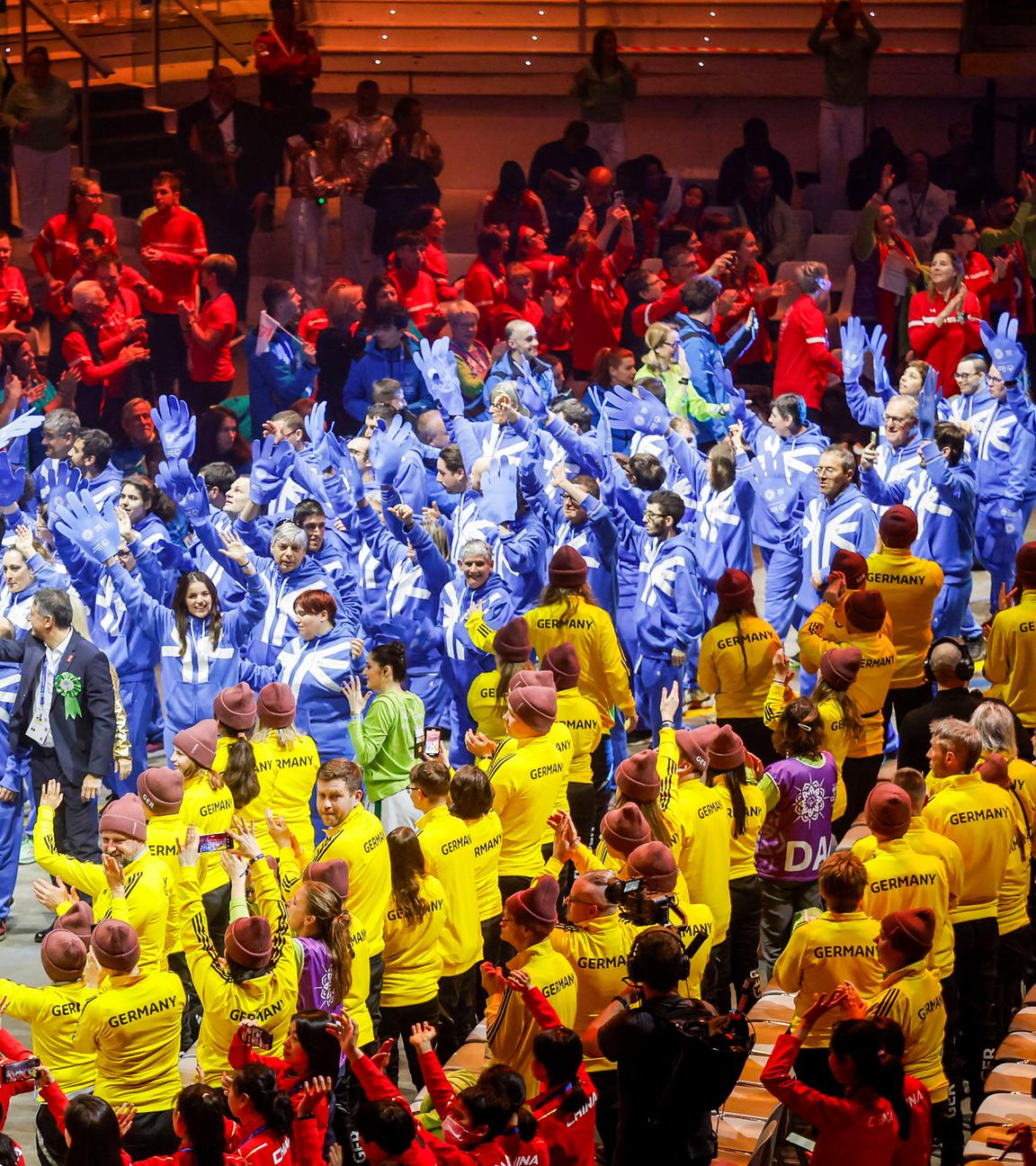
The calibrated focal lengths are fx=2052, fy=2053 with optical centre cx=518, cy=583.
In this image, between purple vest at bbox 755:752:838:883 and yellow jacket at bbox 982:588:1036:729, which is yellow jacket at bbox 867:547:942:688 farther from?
purple vest at bbox 755:752:838:883

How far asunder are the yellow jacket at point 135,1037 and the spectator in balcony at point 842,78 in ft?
45.7

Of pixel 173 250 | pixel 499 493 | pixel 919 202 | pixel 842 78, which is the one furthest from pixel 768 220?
pixel 499 493

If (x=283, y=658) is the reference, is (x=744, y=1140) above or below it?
below

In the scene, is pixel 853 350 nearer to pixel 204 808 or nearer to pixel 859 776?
pixel 859 776

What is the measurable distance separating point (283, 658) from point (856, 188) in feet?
34.6

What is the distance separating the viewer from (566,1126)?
6070 mm

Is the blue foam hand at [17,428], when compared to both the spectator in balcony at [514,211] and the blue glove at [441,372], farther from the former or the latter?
the spectator in balcony at [514,211]

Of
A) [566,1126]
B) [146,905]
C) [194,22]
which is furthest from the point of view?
[194,22]

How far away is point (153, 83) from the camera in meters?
19.2

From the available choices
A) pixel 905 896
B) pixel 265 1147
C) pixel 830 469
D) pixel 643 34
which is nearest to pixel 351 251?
pixel 643 34

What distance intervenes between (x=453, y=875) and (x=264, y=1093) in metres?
1.84

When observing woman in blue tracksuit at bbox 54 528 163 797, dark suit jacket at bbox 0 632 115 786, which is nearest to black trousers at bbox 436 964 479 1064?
dark suit jacket at bbox 0 632 115 786

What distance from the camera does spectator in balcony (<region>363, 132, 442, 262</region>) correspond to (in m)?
17.7

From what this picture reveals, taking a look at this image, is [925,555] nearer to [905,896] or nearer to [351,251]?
[905,896]
